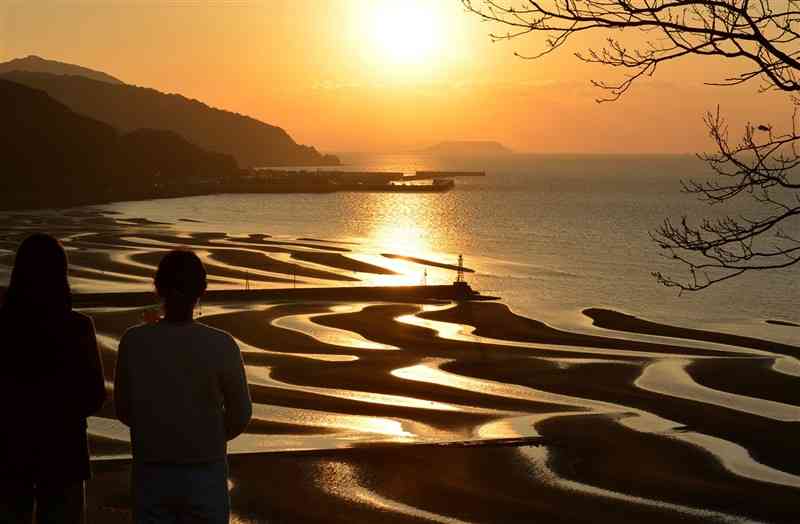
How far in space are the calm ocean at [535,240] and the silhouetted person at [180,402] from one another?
3266cm

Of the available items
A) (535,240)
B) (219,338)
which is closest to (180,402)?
(219,338)

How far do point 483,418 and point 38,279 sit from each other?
16422 mm

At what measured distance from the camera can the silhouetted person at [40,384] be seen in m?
5.50

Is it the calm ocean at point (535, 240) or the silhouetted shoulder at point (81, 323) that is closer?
the silhouetted shoulder at point (81, 323)

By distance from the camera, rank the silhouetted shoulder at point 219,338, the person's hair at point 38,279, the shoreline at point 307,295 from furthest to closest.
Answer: the shoreline at point 307,295, the person's hair at point 38,279, the silhouetted shoulder at point 219,338

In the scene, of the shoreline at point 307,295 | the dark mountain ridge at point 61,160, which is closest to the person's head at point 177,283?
the shoreline at point 307,295

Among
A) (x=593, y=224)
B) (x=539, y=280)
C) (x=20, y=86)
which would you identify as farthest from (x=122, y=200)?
(x=539, y=280)

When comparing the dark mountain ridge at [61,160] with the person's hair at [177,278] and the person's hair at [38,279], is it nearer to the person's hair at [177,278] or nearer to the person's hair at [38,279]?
the person's hair at [38,279]

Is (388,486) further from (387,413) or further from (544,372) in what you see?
(544,372)

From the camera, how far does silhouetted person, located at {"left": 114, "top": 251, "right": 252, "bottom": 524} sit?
17.0ft

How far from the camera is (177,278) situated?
523 centimetres

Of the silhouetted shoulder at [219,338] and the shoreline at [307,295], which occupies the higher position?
the silhouetted shoulder at [219,338]

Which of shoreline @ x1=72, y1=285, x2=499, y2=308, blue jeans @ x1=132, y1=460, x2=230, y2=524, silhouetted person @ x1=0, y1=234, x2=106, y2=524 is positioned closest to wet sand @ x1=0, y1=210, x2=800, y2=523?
shoreline @ x1=72, y1=285, x2=499, y2=308

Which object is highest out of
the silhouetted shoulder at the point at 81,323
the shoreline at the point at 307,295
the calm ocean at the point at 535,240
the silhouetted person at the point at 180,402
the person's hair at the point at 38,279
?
the person's hair at the point at 38,279
